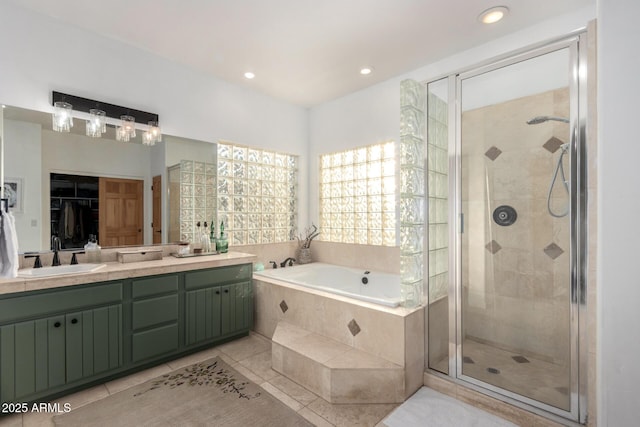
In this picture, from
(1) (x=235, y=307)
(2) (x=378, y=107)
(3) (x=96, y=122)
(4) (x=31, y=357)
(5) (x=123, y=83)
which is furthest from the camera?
(2) (x=378, y=107)

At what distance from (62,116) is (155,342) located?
6.38 ft

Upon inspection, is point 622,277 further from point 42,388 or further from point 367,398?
point 42,388

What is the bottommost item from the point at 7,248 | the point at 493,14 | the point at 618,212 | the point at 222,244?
the point at 222,244

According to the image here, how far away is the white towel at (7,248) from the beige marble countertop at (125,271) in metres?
0.06

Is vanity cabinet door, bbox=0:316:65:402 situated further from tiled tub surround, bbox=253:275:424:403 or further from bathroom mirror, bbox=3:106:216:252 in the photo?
tiled tub surround, bbox=253:275:424:403

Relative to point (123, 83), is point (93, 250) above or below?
below

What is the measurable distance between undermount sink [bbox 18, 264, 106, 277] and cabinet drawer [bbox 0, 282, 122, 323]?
137 millimetres

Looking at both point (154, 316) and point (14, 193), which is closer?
point (14, 193)

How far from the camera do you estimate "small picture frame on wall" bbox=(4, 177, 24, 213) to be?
2.16 meters

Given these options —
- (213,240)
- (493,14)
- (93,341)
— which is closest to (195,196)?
(213,240)

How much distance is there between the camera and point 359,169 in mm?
3719

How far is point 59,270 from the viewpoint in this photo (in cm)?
219

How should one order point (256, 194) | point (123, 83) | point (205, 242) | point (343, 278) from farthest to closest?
point (256, 194) → point (343, 278) → point (205, 242) → point (123, 83)

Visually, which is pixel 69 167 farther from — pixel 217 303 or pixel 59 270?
pixel 217 303
